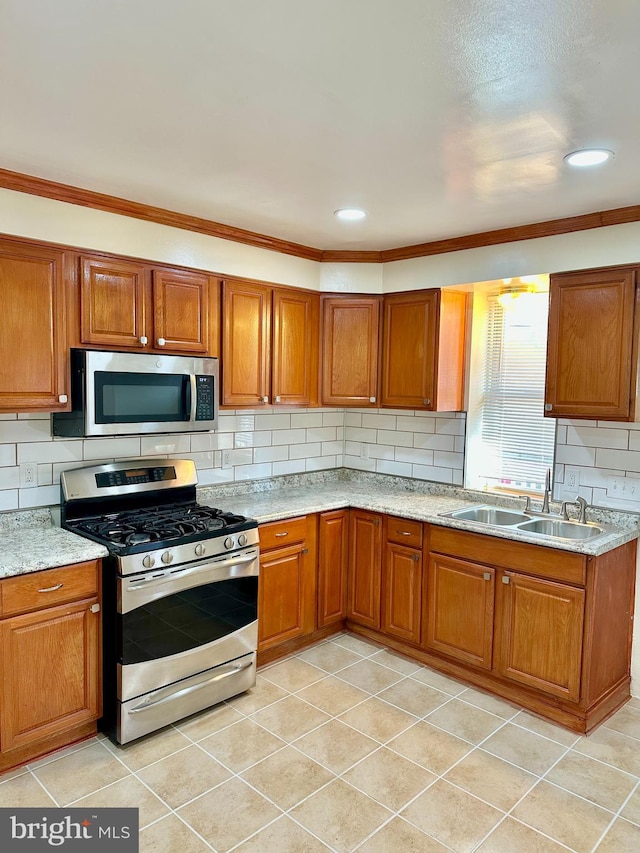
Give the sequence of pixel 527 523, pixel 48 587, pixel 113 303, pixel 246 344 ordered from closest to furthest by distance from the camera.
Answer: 1. pixel 48 587
2. pixel 113 303
3. pixel 527 523
4. pixel 246 344

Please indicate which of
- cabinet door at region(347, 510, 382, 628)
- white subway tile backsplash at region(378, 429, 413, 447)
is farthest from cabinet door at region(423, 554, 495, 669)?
white subway tile backsplash at region(378, 429, 413, 447)

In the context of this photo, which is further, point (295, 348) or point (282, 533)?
point (295, 348)

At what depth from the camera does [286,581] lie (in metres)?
3.43

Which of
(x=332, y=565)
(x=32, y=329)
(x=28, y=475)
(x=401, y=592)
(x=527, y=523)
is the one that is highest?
(x=32, y=329)

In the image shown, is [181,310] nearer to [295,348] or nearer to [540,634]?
[295,348]

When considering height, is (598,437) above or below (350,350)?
below

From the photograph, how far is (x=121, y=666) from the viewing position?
258 centimetres

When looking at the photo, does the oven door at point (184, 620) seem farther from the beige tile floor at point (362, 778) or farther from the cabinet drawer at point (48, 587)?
the beige tile floor at point (362, 778)

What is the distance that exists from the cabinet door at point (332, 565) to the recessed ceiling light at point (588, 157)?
7.47ft

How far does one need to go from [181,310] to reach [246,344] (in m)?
0.47

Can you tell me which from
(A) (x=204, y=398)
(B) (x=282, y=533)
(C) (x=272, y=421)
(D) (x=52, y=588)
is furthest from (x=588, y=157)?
(D) (x=52, y=588)

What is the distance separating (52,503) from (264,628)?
1329 mm

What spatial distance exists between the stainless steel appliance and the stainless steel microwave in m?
0.36

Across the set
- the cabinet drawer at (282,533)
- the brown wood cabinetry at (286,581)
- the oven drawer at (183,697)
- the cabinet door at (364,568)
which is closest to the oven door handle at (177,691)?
the oven drawer at (183,697)
